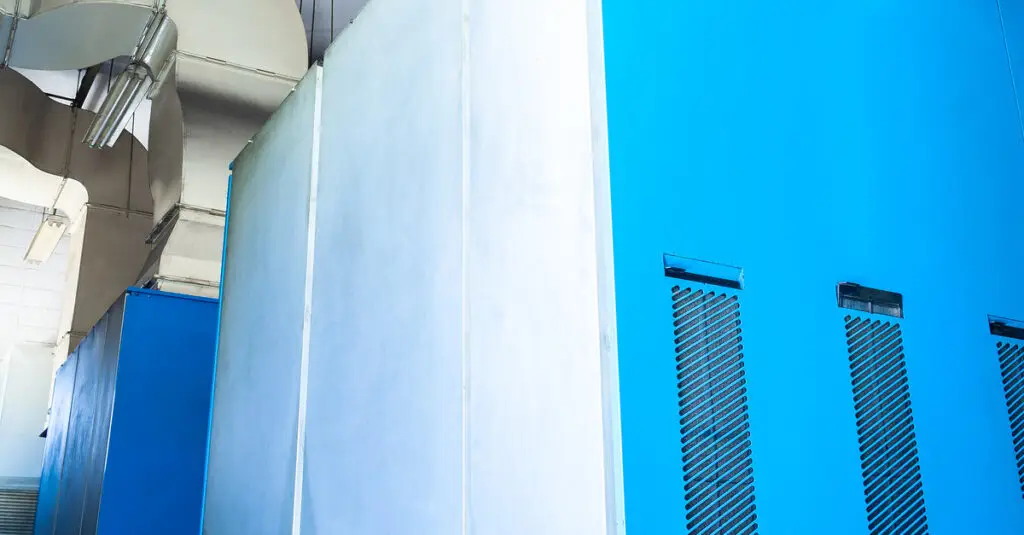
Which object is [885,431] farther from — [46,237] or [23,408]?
[23,408]

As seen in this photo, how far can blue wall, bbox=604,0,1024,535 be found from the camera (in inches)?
59.8

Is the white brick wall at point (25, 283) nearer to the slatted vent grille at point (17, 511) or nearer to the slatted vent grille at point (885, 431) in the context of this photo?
the slatted vent grille at point (17, 511)

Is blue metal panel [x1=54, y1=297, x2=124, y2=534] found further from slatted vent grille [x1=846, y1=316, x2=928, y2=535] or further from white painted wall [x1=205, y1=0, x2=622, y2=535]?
slatted vent grille [x1=846, y1=316, x2=928, y2=535]

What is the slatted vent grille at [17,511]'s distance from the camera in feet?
25.0

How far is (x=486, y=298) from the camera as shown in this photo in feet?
5.61

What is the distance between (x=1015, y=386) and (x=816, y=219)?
759mm

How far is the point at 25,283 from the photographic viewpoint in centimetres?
944

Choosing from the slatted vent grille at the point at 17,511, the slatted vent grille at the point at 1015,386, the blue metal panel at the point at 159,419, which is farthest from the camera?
the slatted vent grille at the point at 17,511

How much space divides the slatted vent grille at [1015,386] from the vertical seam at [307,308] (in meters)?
1.90

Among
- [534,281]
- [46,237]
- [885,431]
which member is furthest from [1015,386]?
[46,237]

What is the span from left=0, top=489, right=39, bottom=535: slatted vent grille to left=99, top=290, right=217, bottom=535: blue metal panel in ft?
16.0

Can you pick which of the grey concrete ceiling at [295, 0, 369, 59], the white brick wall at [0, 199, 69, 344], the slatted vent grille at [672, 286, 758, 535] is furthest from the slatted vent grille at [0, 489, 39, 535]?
the slatted vent grille at [672, 286, 758, 535]

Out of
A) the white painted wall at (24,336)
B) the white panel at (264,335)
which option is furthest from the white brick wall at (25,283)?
the white panel at (264,335)

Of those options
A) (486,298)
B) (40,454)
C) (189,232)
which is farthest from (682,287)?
(40,454)
